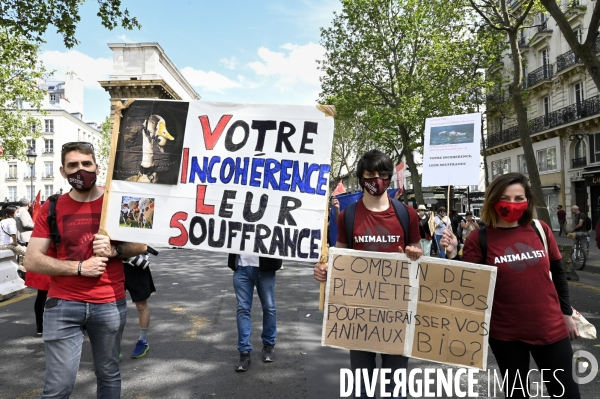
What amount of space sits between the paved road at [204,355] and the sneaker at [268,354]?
75mm

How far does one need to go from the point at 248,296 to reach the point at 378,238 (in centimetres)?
185

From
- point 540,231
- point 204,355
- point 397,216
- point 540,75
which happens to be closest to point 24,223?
point 204,355

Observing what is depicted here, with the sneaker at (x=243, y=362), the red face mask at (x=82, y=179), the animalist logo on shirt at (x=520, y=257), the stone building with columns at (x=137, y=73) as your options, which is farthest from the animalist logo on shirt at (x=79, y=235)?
the stone building with columns at (x=137, y=73)

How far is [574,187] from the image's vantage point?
2759cm

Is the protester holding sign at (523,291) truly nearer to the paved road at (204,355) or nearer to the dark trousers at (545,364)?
the dark trousers at (545,364)

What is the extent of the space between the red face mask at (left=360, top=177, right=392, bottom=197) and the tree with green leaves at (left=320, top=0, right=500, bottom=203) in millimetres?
21478

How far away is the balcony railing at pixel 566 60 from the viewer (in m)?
27.5

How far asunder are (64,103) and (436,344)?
262 feet

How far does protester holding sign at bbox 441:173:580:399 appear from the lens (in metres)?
2.59

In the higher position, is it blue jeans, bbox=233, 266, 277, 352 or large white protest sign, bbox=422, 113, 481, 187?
large white protest sign, bbox=422, 113, 481, 187

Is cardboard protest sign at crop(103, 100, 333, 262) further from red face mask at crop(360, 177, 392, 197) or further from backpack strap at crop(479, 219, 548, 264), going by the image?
backpack strap at crop(479, 219, 548, 264)

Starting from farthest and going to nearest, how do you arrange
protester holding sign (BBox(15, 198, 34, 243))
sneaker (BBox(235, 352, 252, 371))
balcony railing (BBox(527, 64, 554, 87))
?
balcony railing (BBox(527, 64, 554, 87)) < protester holding sign (BBox(15, 198, 34, 243)) < sneaker (BBox(235, 352, 252, 371))

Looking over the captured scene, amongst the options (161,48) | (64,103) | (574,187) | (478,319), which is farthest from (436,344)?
(64,103)

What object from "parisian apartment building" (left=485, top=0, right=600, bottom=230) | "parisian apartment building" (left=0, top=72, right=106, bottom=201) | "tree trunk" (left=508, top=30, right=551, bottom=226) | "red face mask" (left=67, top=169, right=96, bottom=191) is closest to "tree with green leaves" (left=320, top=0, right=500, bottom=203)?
"parisian apartment building" (left=485, top=0, right=600, bottom=230)
